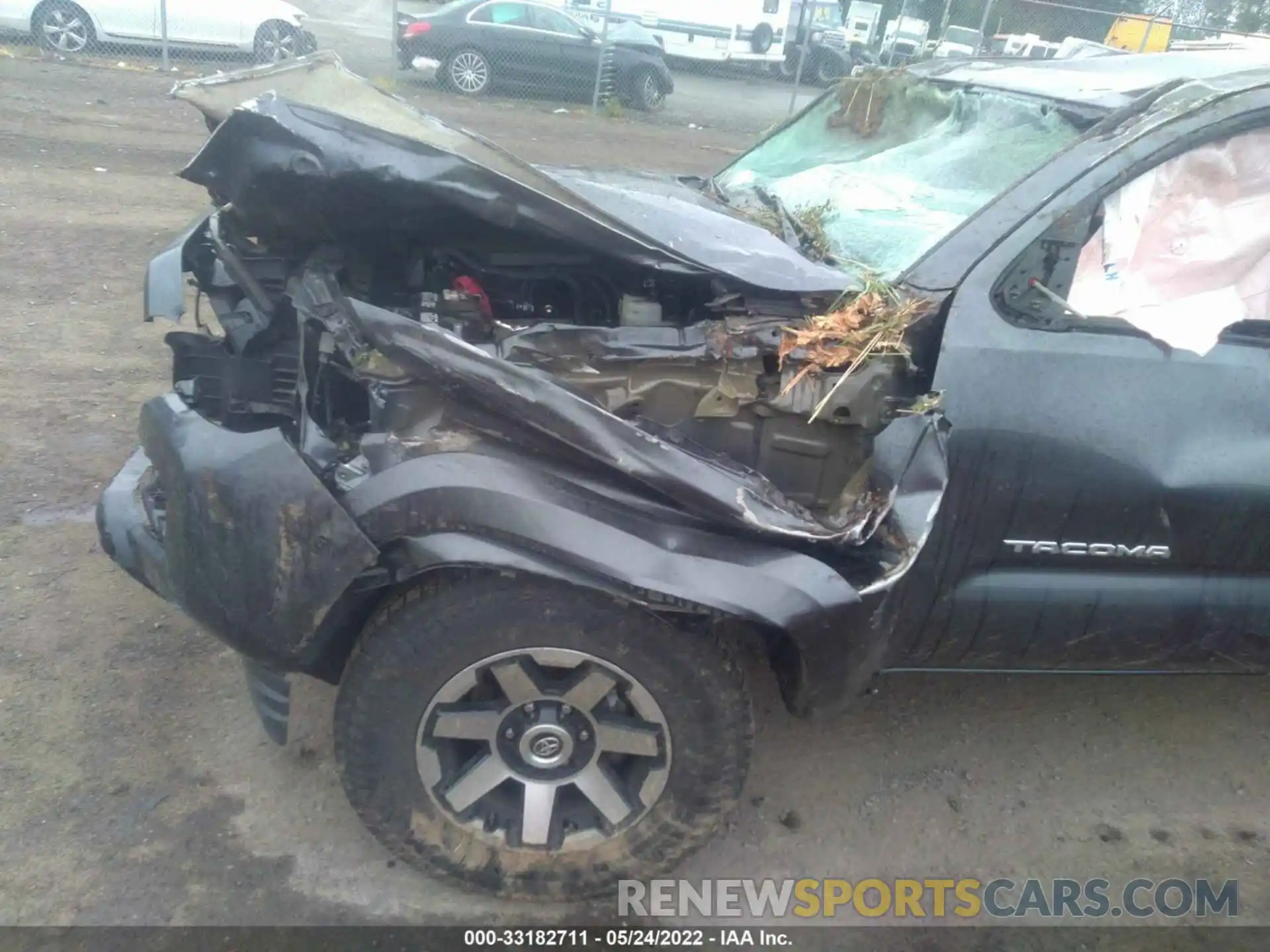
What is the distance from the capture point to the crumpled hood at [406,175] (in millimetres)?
2201

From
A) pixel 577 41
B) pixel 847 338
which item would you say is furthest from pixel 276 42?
pixel 847 338

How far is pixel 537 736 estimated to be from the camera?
7.46 ft

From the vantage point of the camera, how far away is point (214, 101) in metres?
2.40

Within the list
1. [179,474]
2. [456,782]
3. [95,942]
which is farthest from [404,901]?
[179,474]

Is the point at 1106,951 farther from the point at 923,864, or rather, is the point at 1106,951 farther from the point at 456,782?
the point at 456,782

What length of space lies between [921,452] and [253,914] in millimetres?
1906

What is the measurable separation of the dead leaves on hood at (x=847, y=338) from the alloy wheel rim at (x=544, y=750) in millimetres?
820

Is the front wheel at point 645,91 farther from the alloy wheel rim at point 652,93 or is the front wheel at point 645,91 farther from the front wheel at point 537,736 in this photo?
the front wheel at point 537,736

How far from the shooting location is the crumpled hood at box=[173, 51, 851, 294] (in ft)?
7.22

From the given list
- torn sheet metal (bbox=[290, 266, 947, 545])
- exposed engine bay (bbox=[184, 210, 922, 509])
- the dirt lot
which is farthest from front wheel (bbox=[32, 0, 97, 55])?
torn sheet metal (bbox=[290, 266, 947, 545])

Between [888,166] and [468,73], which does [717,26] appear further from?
[888,166]

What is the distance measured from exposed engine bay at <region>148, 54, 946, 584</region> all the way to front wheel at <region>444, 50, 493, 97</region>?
37.5 ft

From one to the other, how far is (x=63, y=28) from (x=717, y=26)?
1092cm

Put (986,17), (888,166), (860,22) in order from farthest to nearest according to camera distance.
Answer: (860,22)
(986,17)
(888,166)
